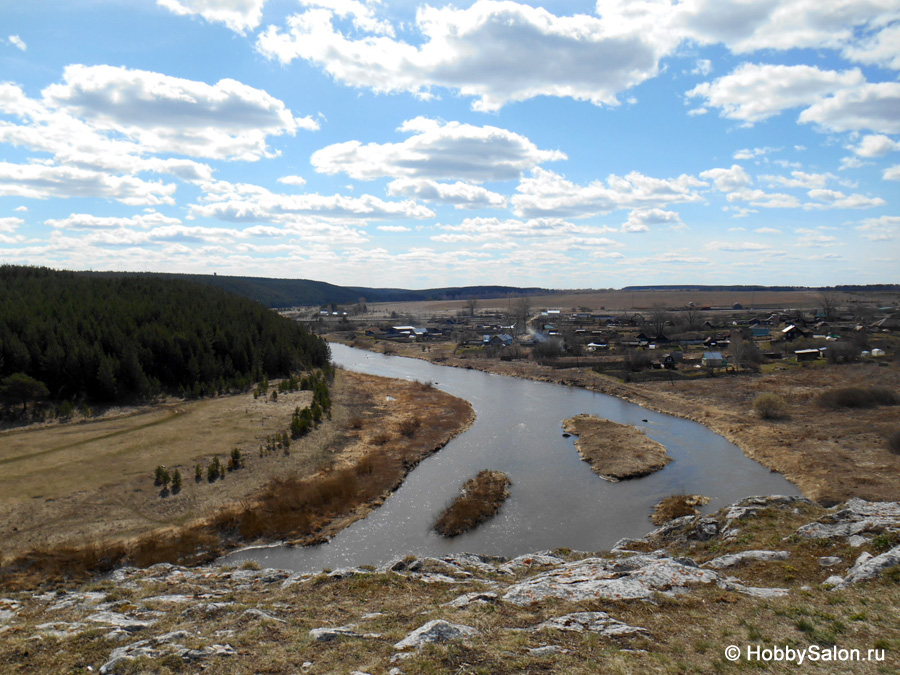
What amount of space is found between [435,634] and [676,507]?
2197 cm

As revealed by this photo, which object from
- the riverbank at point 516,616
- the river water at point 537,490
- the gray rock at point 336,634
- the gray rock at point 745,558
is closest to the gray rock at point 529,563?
the riverbank at point 516,616

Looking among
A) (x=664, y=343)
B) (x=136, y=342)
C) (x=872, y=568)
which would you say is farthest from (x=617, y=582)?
(x=664, y=343)

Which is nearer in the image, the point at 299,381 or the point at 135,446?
the point at 135,446

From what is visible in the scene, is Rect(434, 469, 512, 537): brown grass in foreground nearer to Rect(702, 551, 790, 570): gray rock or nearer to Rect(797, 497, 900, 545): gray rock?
Rect(702, 551, 790, 570): gray rock

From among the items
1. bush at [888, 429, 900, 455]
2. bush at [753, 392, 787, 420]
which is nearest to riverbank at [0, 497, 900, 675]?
bush at [888, 429, 900, 455]

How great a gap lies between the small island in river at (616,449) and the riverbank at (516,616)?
56.8 feet

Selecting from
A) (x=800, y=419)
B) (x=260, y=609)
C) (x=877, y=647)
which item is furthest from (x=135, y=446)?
(x=800, y=419)

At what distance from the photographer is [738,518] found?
64.3ft

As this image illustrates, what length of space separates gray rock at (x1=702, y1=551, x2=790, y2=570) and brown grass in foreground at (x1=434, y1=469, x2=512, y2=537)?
13.6 meters

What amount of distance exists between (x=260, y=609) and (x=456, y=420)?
37202 millimetres

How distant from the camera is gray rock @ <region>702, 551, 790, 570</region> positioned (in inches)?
591

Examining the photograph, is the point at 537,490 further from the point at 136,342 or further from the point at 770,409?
the point at 136,342

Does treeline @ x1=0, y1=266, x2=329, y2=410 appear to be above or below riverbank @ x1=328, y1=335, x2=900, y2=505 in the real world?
above

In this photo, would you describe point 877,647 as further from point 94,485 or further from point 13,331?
point 13,331
